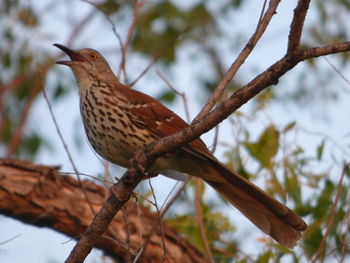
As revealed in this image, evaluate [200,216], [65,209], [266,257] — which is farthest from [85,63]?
[266,257]

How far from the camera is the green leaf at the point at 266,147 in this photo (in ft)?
14.7

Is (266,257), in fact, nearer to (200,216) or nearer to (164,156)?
(200,216)

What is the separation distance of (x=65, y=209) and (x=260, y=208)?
1.49 m

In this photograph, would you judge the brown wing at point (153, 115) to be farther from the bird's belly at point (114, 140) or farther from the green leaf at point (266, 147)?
the green leaf at point (266, 147)

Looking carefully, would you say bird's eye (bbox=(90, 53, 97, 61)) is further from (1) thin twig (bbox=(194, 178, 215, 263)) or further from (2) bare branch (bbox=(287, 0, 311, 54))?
(2) bare branch (bbox=(287, 0, 311, 54))

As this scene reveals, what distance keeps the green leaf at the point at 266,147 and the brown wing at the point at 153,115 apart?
0.48 metres

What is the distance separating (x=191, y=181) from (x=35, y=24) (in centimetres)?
296

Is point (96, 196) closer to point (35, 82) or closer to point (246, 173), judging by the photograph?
point (246, 173)

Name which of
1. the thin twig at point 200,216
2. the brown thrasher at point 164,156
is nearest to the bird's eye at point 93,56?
the brown thrasher at point 164,156

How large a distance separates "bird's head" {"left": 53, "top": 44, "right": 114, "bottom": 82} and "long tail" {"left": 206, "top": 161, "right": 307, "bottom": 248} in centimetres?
111

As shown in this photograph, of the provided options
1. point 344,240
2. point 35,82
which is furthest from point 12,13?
point 344,240

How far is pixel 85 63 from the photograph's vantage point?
475 centimetres

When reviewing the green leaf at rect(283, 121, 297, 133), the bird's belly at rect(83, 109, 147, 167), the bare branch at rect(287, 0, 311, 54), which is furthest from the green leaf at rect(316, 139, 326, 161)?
the bare branch at rect(287, 0, 311, 54)

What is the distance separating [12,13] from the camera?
22.9 feet
